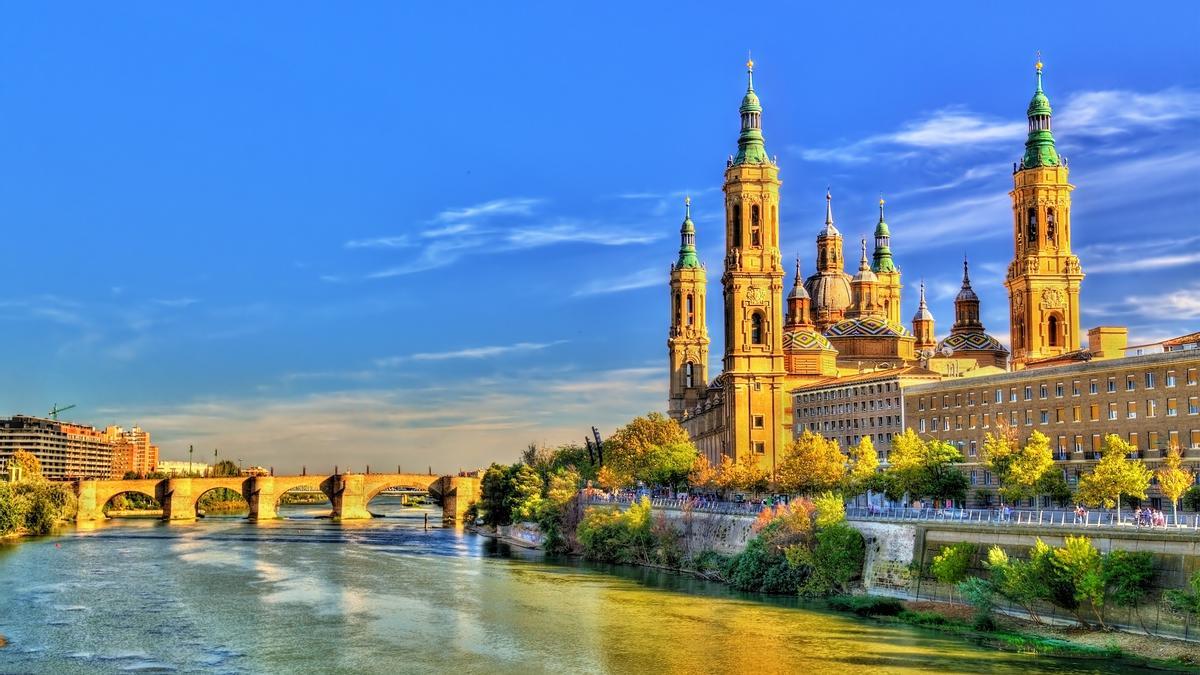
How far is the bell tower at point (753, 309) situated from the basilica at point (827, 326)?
0.13 m

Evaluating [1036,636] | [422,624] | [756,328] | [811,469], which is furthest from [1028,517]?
[756,328]

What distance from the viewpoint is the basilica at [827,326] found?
493 ft

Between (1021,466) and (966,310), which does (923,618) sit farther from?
(966,310)

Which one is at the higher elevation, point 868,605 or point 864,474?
point 864,474

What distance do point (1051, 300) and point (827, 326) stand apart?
42.5 m

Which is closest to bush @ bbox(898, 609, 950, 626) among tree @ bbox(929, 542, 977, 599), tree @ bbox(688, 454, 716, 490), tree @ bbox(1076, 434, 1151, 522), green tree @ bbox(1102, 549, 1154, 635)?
tree @ bbox(929, 542, 977, 599)

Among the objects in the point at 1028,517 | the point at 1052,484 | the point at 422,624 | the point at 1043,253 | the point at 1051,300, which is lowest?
the point at 422,624

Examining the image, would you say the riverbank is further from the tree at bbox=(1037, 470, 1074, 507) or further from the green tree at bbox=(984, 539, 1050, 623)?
the tree at bbox=(1037, 470, 1074, 507)

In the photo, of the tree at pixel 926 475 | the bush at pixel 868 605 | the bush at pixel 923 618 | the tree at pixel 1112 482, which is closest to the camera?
the bush at pixel 923 618

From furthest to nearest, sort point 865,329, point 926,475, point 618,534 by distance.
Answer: point 865,329, point 618,534, point 926,475

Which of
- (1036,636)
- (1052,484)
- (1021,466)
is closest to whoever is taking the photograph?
(1036,636)

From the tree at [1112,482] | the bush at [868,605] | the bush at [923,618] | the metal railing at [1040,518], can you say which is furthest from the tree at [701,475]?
the bush at [923,618]

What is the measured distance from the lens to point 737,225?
162 metres

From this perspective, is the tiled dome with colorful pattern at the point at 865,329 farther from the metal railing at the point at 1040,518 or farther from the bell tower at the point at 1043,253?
the metal railing at the point at 1040,518
